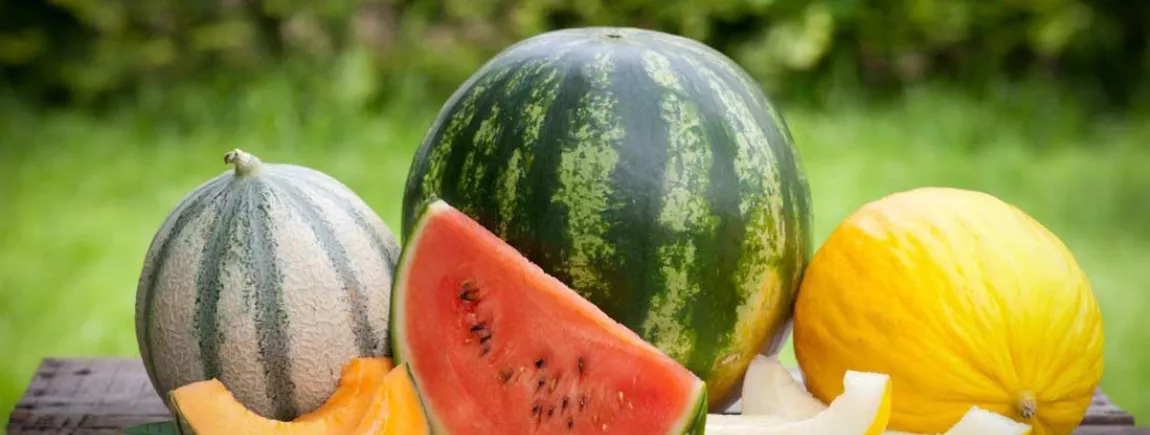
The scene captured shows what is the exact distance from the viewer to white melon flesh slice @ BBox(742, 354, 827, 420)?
189 cm

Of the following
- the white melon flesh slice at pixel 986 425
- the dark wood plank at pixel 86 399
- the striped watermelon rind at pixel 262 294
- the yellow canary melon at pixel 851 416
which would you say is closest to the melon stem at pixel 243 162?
the striped watermelon rind at pixel 262 294

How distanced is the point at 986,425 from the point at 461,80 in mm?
4017

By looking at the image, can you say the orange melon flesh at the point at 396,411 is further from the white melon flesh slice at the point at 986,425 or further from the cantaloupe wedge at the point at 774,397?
the white melon flesh slice at the point at 986,425

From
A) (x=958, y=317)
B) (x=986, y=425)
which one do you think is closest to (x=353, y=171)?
(x=958, y=317)

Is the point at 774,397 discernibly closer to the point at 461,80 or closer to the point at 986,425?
the point at 986,425

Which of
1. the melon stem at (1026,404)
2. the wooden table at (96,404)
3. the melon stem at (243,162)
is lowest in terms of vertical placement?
the wooden table at (96,404)

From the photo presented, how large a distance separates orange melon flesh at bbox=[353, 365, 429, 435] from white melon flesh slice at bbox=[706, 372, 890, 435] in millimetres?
435

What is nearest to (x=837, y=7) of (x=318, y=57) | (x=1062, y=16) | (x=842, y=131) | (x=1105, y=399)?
(x=842, y=131)

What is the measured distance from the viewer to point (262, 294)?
1.83m

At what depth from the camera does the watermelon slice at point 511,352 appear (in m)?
1.68

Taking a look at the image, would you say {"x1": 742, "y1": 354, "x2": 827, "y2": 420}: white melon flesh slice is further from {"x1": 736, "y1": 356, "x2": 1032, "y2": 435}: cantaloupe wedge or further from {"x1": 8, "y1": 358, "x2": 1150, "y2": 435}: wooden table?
{"x1": 8, "y1": 358, "x2": 1150, "y2": 435}: wooden table

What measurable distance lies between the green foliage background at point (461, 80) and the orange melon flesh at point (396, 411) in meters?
2.71

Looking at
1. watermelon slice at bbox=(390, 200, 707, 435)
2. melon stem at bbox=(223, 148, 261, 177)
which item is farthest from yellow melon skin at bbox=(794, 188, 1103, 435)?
melon stem at bbox=(223, 148, 261, 177)

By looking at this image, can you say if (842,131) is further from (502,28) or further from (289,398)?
(289,398)
